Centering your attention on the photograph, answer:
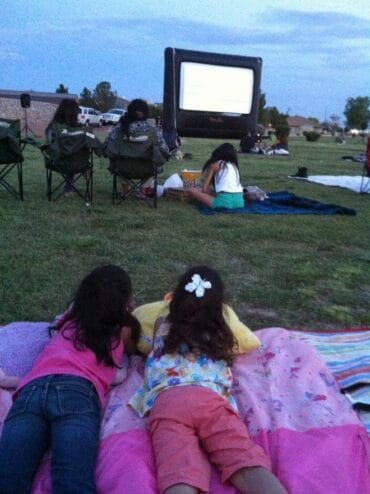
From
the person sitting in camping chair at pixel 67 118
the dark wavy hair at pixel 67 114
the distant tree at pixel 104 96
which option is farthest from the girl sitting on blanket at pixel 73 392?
the distant tree at pixel 104 96

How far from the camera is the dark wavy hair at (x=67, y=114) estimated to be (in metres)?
7.10

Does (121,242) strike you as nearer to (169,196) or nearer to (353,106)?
(169,196)

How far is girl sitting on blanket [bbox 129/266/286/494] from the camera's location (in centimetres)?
199

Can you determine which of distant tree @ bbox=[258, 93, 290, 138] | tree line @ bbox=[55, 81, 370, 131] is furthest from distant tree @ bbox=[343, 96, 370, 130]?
distant tree @ bbox=[258, 93, 290, 138]

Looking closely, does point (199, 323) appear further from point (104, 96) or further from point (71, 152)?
point (104, 96)

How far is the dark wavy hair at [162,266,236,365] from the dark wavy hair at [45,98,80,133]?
5.07 m

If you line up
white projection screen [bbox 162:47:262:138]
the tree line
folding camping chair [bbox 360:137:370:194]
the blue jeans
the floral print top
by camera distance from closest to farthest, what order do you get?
the blue jeans < the floral print top < folding camping chair [bbox 360:137:370:194] < white projection screen [bbox 162:47:262:138] < the tree line

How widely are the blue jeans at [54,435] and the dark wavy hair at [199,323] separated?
1.37 feet

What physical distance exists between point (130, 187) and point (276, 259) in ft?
9.67

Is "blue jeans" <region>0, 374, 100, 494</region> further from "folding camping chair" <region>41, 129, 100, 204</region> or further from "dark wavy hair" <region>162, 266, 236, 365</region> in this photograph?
"folding camping chair" <region>41, 129, 100, 204</region>

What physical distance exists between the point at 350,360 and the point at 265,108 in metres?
35.8

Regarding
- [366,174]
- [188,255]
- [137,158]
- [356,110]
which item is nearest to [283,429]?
[188,255]

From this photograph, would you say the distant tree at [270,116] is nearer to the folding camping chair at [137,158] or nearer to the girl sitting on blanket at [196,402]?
the folding camping chair at [137,158]

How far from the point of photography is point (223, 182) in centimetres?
719
